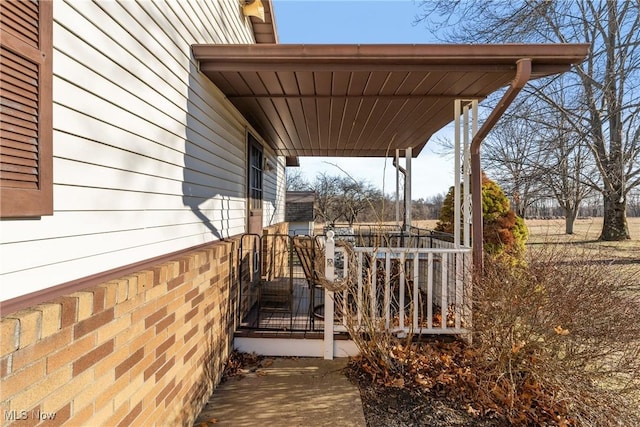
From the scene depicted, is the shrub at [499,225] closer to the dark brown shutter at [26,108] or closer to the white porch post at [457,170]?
the white porch post at [457,170]

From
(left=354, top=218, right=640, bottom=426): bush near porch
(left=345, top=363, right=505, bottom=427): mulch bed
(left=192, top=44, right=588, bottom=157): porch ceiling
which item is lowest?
(left=345, top=363, right=505, bottom=427): mulch bed

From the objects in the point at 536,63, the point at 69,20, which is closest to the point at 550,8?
the point at 536,63

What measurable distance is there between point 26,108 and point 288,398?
2.89 m

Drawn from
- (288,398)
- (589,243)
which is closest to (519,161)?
(589,243)

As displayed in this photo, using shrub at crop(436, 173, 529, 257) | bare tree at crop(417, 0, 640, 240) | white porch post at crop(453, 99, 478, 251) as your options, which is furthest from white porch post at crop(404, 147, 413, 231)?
bare tree at crop(417, 0, 640, 240)

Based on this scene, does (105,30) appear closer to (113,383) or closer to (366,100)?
(113,383)

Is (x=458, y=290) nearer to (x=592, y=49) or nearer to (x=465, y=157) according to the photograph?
(x=465, y=157)

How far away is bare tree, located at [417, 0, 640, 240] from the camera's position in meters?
12.1

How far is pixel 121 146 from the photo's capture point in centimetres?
211

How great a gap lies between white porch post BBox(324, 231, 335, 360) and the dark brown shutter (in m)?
2.57

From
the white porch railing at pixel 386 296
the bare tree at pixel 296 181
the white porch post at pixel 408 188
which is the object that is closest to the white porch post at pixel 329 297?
the white porch railing at pixel 386 296

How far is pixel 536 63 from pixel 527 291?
209 cm

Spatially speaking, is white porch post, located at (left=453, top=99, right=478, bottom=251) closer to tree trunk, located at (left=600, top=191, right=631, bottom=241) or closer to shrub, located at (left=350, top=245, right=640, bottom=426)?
shrub, located at (left=350, top=245, right=640, bottom=426)

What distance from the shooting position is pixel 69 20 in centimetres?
168
